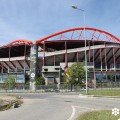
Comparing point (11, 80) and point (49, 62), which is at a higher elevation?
point (49, 62)

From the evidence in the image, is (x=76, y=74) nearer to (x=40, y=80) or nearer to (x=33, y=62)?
(x=40, y=80)

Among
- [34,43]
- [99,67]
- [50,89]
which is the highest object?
[34,43]

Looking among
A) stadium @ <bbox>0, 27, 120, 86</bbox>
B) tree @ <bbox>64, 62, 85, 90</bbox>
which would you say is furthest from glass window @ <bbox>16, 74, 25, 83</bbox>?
tree @ <bbox>64, 62, 85, 90</bbox>

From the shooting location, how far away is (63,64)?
11419 cm

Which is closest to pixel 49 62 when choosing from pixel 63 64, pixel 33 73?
pixel 63 64

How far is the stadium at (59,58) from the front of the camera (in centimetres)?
11019

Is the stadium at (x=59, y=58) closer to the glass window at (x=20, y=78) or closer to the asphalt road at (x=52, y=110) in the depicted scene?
the glass window at (x=20, y=78)

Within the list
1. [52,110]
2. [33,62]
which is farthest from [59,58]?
[52,110]

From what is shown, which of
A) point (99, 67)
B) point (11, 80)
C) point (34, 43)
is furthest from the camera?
point (99, 67)

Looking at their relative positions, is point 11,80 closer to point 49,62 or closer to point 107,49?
point 49,62

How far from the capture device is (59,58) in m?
119

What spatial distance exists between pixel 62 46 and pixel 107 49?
18417mm

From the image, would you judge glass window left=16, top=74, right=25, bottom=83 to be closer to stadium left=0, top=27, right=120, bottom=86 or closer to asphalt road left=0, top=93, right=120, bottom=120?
stadium left=0, top=27, right=120, bottom=86

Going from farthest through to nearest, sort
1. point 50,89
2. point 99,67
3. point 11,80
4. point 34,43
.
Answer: point 99,67
point 34,43
point 11,80
point 50,89
